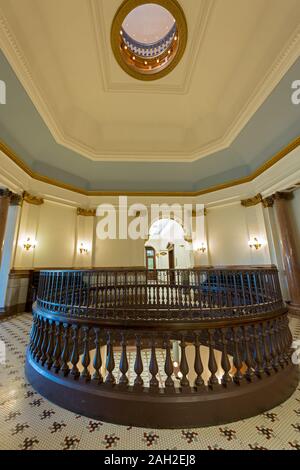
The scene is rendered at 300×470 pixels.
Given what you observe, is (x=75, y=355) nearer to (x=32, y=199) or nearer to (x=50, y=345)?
(x=50, y=345)

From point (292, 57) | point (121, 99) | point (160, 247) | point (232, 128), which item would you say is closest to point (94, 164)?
point (121, 99)

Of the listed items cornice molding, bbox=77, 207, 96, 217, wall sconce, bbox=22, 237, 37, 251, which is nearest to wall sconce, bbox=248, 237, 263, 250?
cornice molding, bbox=77, 207, 96, 217

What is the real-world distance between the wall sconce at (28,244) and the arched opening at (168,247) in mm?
7253

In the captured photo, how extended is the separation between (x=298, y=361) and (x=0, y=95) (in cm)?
797

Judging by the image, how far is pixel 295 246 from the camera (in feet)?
18.9

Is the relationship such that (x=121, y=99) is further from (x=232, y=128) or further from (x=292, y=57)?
(x=292, y=57)

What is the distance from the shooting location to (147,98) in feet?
19.8

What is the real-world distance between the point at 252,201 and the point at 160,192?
3728 mm

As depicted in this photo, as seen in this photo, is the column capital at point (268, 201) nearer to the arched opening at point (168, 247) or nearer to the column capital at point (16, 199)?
the arched opening at point (168, 247)

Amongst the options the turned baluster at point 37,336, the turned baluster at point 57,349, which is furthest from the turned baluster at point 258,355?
the turned baluster at point 37,336

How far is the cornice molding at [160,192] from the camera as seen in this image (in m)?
5.51

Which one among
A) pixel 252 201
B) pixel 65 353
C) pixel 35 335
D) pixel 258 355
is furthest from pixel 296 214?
pixel 35 335

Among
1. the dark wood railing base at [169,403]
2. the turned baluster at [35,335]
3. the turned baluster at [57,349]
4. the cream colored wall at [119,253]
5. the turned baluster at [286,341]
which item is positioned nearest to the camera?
the dark wood railing base at [169,403]

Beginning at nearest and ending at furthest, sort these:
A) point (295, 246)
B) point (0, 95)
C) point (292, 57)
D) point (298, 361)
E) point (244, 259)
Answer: point (298, 361) < point (292, 57) < point (0, 95) < point (295, 246) < point (244, 259)
